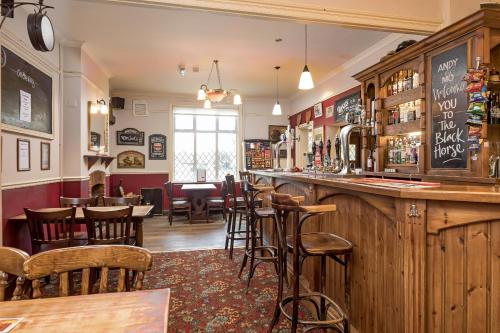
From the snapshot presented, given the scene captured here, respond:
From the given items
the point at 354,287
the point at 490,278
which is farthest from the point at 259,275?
the point at 490,278

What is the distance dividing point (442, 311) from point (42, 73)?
14.9ft

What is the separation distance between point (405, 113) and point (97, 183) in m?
5.01

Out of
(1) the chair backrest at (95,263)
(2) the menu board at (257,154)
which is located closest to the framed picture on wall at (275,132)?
(2) the menu board at (257,154)

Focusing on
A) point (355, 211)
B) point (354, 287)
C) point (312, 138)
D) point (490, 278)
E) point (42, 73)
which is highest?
point (42, 73)

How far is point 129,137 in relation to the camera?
7.52 metres

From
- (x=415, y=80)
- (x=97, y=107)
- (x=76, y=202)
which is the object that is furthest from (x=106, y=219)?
(x=415, y=80)

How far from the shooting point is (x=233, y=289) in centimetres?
306

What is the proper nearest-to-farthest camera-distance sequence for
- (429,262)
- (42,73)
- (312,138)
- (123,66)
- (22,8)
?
(429,262) → (22,8) → (42,73) → (123,66) → (312,138)

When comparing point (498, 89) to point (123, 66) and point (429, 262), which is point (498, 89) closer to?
point (429, 262)

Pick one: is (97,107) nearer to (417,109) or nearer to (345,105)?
(345,105)

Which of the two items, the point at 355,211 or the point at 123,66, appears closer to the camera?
the point at 355,211

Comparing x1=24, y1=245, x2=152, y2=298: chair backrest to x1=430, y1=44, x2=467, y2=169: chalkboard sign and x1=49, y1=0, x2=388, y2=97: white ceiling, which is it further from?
x1=430, y1=44, x2=467, y2=169: chalkboard sign

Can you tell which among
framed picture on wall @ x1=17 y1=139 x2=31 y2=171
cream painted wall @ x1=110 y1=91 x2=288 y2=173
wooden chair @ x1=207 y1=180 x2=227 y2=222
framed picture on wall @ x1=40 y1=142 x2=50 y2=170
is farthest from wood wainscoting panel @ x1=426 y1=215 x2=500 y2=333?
cream painted wall @ x1=110 y1=91 x2=288 y2=173

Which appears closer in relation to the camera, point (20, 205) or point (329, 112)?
point (20, 205)
